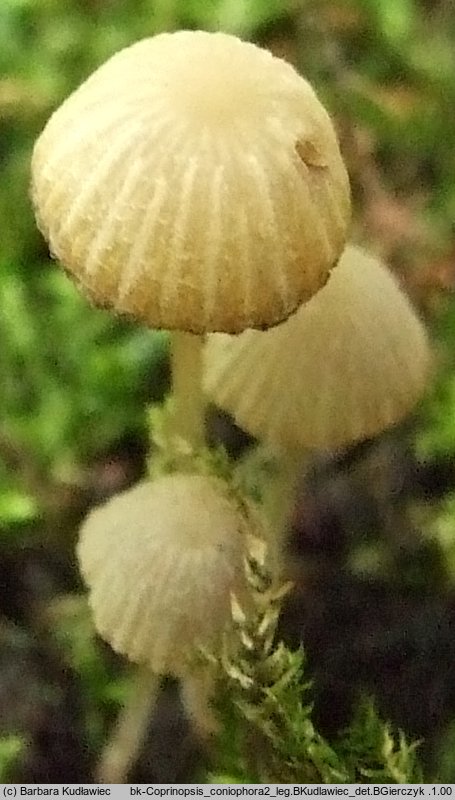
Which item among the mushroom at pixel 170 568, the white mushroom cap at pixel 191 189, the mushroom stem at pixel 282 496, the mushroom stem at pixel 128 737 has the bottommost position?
the mushroom stem at pixel 128 737

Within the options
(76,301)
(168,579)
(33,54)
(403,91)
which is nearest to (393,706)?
(168,579)

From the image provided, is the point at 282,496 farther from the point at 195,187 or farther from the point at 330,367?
the point at 195,187

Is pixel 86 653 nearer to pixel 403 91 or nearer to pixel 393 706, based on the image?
pixel 393 706

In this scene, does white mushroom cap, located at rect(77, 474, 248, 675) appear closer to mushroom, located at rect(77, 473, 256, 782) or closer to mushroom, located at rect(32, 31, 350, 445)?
mushroom, located at rect(77, 473, 256, 782)

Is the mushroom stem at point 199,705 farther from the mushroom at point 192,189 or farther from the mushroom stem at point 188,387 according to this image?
the mushroom at point 192,189

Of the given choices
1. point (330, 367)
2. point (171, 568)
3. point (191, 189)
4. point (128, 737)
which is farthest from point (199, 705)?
point (191, 189)
